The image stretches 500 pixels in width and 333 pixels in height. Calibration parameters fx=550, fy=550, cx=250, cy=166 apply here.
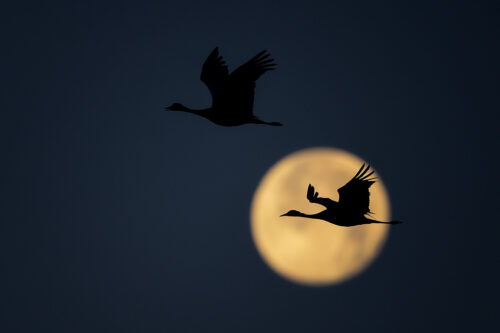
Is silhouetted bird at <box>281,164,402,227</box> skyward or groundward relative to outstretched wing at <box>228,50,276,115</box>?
groundward

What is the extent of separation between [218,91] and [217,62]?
918 mm

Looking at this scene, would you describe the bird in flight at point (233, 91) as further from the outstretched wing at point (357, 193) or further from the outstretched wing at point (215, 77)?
the outstretched wing at point (357, 193)

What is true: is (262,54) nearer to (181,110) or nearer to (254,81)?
(254,81)

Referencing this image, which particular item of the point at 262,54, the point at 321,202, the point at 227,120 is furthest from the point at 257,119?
the point at 321,202

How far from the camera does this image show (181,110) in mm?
15422

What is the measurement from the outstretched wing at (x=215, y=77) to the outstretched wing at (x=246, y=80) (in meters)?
0.31

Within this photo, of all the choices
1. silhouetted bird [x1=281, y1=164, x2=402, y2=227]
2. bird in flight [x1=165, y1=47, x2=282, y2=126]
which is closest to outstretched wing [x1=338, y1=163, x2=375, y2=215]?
silhouetted bird [x1=281, y1=164, x2=402, y2=227]

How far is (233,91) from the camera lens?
589 inches

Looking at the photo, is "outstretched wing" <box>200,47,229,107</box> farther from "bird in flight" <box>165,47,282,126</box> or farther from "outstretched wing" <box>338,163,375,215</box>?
"outstretched wing" <box>338,163,375,215</box>

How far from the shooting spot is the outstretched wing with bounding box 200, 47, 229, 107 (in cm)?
1511

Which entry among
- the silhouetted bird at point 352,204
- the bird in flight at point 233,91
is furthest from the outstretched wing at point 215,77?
the silhouetted bird at point 352,204

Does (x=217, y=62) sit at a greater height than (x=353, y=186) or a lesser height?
greater

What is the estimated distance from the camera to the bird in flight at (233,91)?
1474cm

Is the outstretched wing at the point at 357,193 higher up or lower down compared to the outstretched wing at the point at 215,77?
lower down
